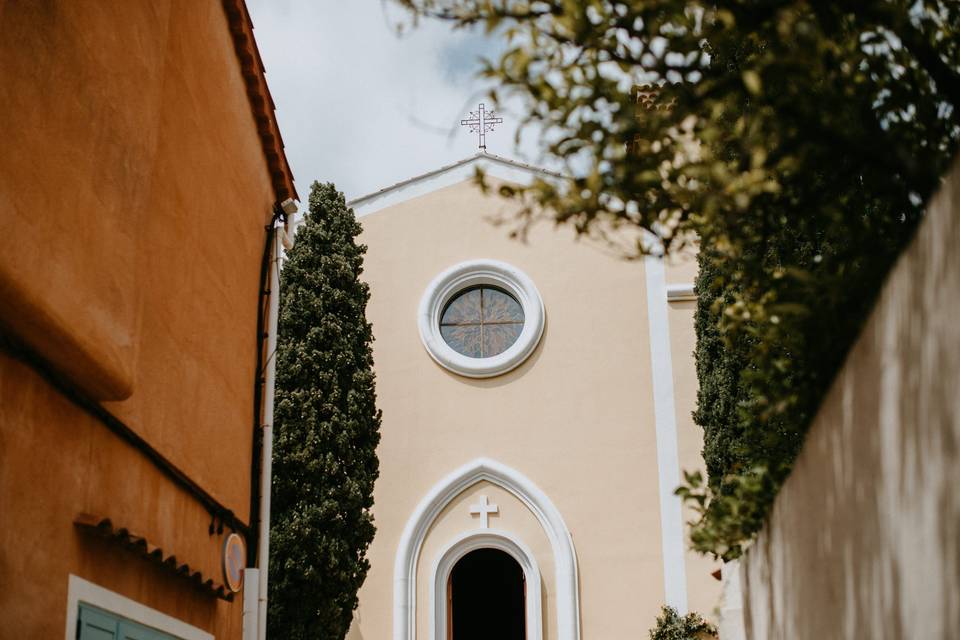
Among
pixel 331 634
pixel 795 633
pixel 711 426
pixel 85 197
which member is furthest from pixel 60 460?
pixel 711 426

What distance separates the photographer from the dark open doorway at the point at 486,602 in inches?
805

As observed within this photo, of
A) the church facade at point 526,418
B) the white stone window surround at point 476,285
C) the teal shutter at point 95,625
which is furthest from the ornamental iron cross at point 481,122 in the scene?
the teal shutter at point 95,625

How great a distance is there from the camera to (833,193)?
420 cm

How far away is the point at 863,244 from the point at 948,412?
1.28 m

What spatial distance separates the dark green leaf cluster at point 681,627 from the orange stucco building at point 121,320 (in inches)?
262

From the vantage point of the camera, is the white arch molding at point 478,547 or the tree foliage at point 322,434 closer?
the tree foliage at point 322,434

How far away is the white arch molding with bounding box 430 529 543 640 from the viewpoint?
15305 millimetres

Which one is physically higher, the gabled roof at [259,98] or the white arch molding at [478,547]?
the gabled roof at [259,98]

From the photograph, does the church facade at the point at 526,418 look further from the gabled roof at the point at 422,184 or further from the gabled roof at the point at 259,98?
the gabled roof at the point at 259,98

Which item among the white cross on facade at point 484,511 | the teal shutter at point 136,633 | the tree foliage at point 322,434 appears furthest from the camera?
the white cross on facade at point 484,511

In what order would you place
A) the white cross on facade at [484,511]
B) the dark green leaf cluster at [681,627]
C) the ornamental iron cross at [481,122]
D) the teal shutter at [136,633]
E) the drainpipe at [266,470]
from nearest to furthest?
the teal shutter at [136,633] < the drainpipe at [266,470] < the dark green leaf cluster at [681,627] < the white cross on facade at [484,511] < the ornamental iron cross at [481,122]

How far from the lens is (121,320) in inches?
252

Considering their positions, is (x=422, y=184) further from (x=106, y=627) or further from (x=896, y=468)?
(x=896, y=468)

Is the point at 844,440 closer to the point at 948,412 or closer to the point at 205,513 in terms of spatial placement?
the point at 948,412
